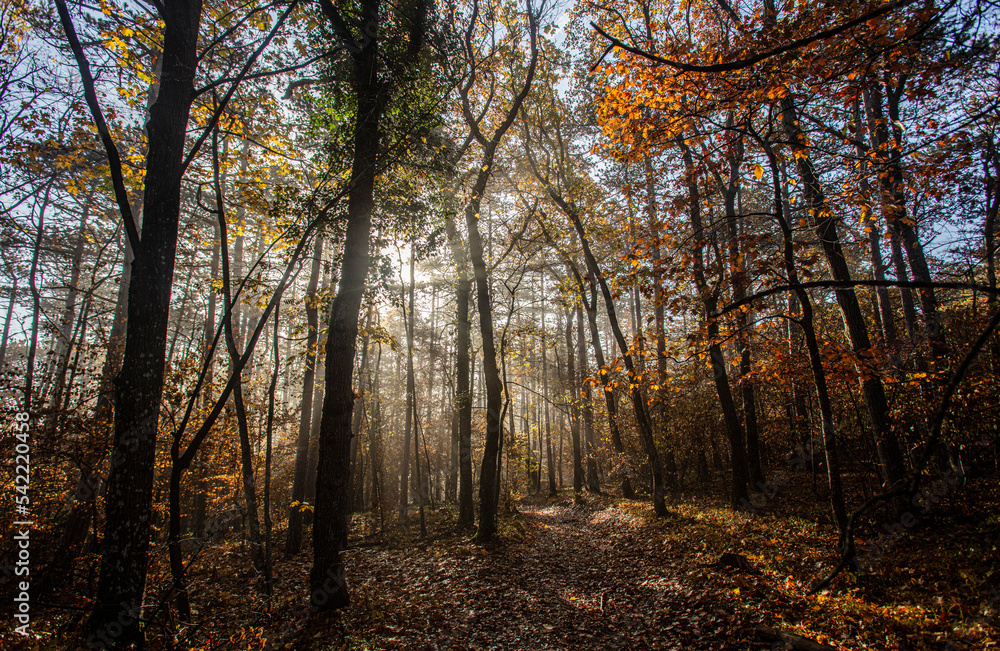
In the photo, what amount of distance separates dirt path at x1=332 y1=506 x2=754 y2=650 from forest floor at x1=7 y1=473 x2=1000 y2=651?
0.09ft

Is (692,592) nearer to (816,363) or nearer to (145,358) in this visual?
(816,363)

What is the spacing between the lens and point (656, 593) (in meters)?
6.14

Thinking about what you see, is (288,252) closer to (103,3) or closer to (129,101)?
(129,101)

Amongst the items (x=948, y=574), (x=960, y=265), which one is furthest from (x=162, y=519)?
(x=960, y=265)

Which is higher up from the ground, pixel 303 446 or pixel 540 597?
pixel 303 446

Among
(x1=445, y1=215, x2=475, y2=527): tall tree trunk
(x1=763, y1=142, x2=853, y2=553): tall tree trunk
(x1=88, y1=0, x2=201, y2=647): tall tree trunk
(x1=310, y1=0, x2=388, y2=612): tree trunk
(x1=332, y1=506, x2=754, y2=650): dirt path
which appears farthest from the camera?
(x1=445, y1=215, x2=475, y2=527): tall tree trunk

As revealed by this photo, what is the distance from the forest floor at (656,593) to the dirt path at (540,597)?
29 mm

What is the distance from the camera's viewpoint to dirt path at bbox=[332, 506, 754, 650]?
5.26m

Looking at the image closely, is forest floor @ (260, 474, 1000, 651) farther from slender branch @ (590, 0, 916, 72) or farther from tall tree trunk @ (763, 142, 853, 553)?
slender branch @ (590, 0, 916, 72)

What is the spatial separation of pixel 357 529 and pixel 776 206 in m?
14.1

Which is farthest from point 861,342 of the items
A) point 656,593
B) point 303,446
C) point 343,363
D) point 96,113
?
point 303,446

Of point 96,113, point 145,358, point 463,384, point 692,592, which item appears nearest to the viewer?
point 96,113

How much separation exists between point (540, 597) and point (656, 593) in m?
1.78

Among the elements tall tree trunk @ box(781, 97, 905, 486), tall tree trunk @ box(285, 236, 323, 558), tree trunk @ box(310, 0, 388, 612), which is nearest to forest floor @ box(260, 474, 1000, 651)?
tree trunk @ box(310, 0, 388, 612)
